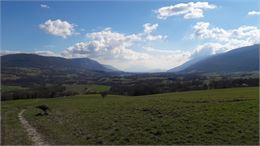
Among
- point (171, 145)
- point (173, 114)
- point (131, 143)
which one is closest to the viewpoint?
point (171, 145)

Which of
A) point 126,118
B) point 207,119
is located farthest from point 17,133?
point 207,119

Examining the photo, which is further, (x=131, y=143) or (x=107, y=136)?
(x=107, y=136)

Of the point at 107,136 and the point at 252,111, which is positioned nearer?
the point at 107,136

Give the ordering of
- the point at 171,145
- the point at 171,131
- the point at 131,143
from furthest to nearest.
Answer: the point at 171,131
the point at 131,143
the point at 171,145

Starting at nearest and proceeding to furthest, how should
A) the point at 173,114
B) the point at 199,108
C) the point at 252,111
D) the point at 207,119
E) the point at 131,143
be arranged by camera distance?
the point at 131,143, the point at 207,119, the point at 252,111, the point at 173,114, the point at 199,108

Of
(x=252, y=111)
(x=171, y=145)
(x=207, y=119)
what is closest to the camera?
(x=171, y=145)

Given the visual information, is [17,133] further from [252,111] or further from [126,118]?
[252,111]

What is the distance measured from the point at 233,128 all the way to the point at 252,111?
7.23 meters

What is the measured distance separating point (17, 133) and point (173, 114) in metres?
15.9

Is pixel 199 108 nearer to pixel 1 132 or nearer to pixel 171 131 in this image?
pixel 171 131

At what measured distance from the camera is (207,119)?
1163 inches

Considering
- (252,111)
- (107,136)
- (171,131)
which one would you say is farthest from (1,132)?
(252,111)

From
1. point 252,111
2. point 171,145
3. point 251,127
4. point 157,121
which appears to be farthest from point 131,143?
point 252,111

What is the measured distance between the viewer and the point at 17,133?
30047 millimetres
